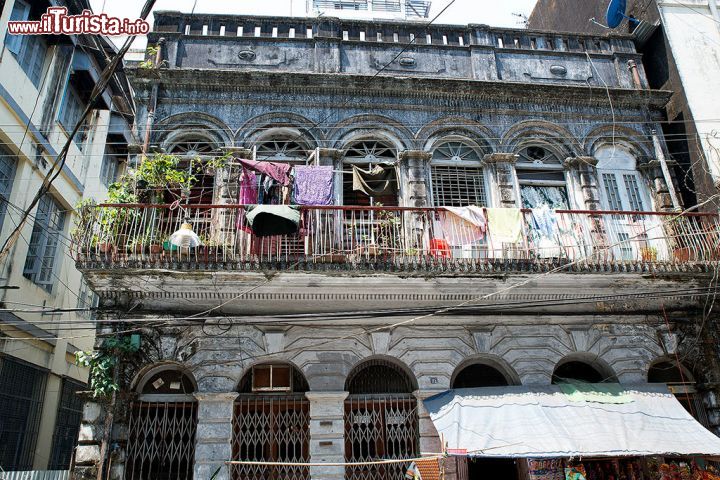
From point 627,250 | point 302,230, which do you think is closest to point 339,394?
point 302,230

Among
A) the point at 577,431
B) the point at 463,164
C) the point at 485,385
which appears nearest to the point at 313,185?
the point at 463,164

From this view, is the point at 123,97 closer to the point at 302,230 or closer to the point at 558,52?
the point at 302,230

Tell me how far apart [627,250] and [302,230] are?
240 inches

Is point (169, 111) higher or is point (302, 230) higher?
point (169, 111)

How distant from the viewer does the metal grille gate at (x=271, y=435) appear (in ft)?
28.8

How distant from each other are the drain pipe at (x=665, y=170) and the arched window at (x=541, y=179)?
2023 millimetres

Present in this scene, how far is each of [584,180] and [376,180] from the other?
4.28 metres

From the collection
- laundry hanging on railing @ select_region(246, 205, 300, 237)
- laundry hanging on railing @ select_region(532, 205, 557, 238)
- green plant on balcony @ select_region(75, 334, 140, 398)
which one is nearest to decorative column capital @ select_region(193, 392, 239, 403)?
green plant on balcony @ select_region(75, 334, 140, 398)

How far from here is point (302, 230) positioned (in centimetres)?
930

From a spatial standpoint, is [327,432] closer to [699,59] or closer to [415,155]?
[415,155]

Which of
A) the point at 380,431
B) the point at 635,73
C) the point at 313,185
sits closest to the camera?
the point at 380,431

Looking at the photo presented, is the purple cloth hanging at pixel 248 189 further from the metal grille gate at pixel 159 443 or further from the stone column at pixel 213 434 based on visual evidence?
the metal grille gate at pixel 159 443

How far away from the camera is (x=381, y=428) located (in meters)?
9.22

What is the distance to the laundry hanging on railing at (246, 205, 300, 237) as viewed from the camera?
8.65 meters
